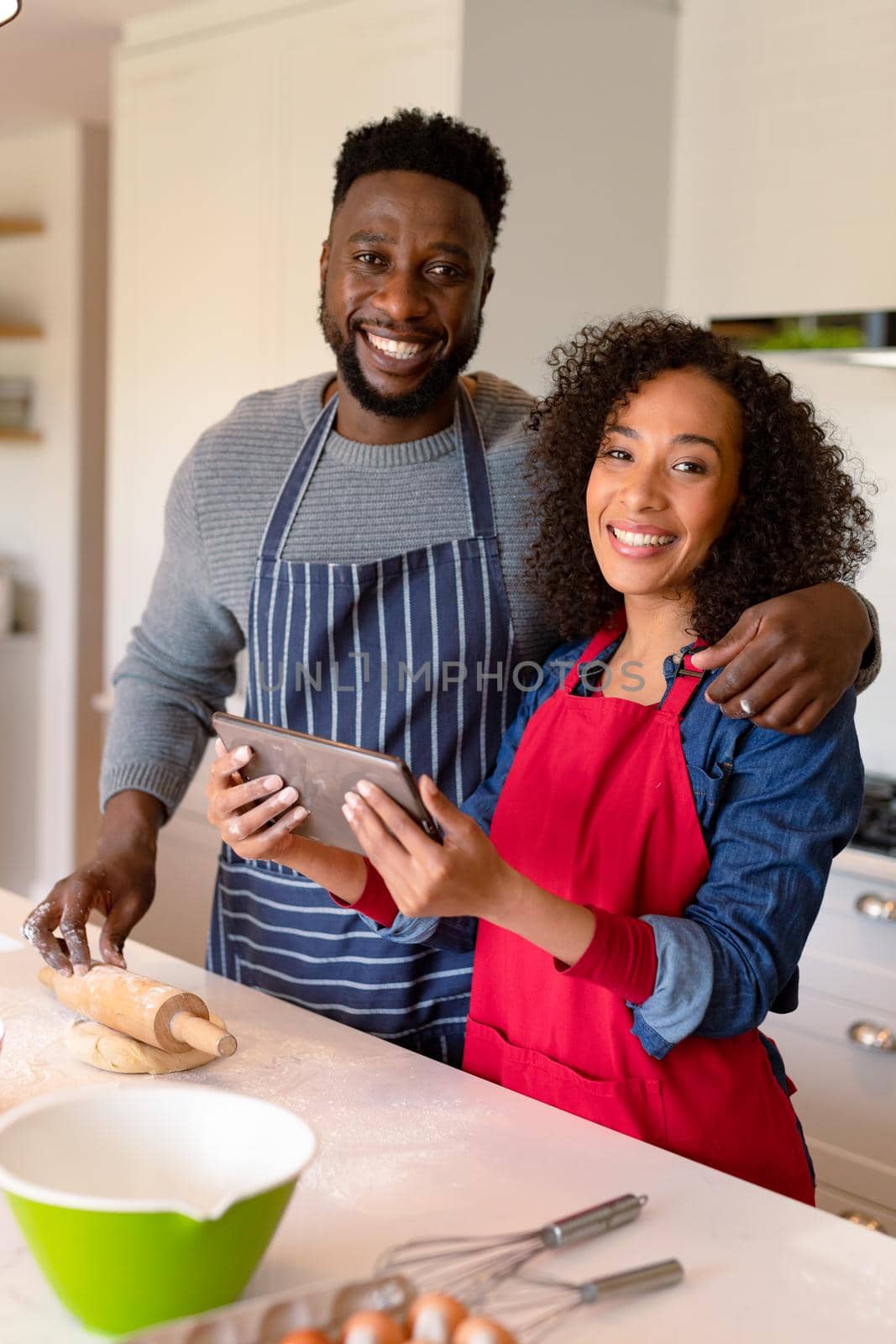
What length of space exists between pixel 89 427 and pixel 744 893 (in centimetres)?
402

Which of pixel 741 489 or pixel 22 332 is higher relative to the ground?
pixel 22 332

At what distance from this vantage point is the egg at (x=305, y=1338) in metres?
0.70

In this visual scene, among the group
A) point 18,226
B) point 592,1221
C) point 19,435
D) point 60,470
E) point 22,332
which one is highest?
point 18,226

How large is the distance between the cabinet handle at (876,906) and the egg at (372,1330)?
5.39 feet

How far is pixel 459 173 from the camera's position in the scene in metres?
1.54

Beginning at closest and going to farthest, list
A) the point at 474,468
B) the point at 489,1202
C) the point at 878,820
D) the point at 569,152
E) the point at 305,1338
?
the point at 305,1338, the point at 489,1202, the point at 474,468, the point at 878,820, the point at 569,152

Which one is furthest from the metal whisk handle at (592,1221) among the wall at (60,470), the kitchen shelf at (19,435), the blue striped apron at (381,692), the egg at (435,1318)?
the kitchen shelf at (19,435)

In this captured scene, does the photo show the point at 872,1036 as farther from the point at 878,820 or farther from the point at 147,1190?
the point at 147,1190

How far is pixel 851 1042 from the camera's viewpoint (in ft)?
7.43

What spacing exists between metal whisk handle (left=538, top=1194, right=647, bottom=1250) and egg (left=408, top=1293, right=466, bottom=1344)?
0.48ft

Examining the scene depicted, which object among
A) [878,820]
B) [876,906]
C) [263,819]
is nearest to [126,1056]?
[263,819]

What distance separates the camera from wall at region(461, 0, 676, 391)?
8.67ft

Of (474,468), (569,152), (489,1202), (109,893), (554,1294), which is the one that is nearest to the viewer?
(554,1294)

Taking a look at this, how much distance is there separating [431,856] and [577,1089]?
30 cm
